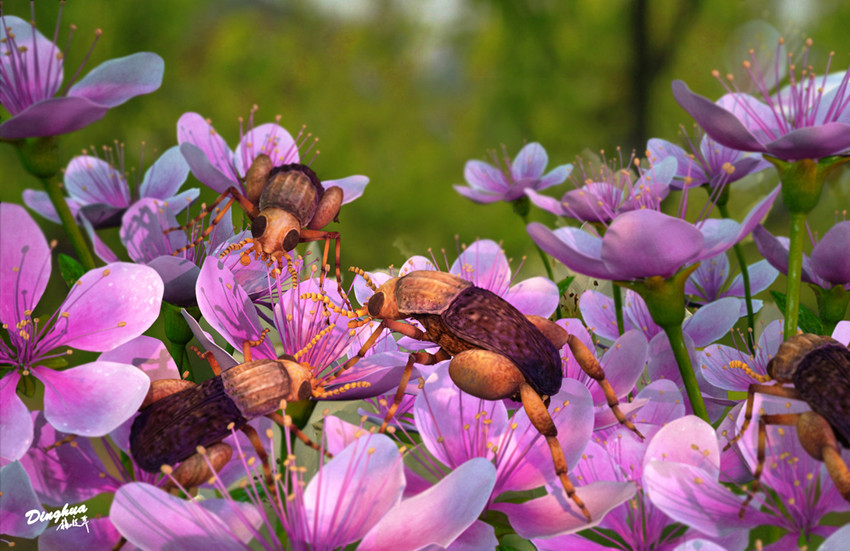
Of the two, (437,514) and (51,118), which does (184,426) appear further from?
(51,118)

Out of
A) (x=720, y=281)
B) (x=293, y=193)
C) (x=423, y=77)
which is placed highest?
(x=293, y=193)

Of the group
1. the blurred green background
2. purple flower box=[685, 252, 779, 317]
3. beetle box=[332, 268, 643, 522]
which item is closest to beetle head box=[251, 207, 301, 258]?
beetle box=[332, 268, 643, 522]

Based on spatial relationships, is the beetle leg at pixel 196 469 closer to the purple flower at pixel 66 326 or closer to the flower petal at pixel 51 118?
the purple flower at pixel 66 326

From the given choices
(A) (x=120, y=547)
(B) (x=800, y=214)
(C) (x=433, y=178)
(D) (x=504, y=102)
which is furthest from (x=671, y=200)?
(D) (x=504, y=102)

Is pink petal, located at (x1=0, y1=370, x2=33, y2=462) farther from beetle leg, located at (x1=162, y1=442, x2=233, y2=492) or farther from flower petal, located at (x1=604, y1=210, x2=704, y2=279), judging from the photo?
flower petal, located at (x1=604, y1=210, x2=704, y2=279)

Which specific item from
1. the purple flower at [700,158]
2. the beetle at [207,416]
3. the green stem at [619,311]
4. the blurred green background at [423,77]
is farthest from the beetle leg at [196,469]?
the blurred green background at [423,77]

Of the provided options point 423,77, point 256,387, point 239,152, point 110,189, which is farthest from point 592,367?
point 423,77

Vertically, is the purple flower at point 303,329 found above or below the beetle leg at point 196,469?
above

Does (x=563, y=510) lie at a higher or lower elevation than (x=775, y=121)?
lower
